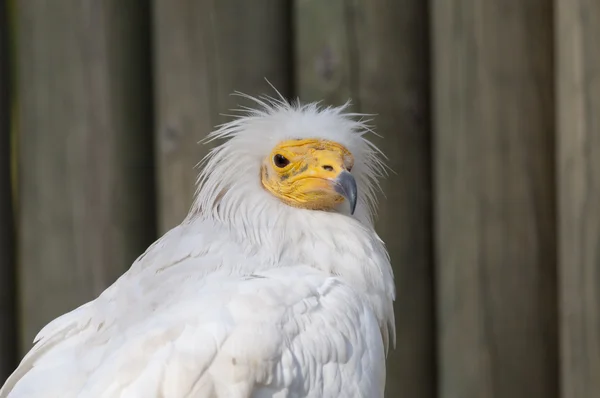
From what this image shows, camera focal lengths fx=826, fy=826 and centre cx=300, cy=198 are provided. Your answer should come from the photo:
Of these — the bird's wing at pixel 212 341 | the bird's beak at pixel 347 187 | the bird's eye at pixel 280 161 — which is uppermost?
the bird's eye at pixel 280 161

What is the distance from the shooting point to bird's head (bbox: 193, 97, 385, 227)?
2.42 metres

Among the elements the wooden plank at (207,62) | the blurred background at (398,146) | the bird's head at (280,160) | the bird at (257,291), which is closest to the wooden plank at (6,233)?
the blurred background at (398,146)

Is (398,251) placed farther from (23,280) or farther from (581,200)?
(23,280)

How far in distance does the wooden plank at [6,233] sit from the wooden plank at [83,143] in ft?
0.20

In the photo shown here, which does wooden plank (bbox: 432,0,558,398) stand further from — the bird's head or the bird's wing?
the bird's wing

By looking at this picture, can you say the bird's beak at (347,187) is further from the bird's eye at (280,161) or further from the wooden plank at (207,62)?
the wooden plank at (207,62)

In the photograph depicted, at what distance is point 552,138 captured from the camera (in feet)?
8.65

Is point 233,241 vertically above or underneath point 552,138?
underneath

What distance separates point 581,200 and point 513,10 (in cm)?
63

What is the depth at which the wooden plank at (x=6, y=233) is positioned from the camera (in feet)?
9.43

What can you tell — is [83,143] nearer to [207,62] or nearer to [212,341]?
[207,62]

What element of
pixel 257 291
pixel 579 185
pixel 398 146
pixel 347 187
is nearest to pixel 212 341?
pixel 257 291

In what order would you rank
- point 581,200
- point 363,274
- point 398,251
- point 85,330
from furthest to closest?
point 398,251 < point 581,200 < point 363,274 < point 85,330

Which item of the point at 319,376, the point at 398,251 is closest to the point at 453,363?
the point at 398,251
